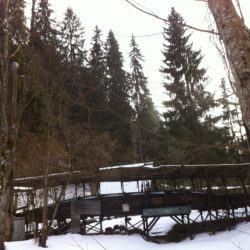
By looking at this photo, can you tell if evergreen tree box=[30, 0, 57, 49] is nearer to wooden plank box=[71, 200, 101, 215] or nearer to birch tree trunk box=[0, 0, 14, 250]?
birch tree trunk box=[0, 0, 14, 250]

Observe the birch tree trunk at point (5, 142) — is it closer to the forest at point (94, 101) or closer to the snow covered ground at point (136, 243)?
the forest at point (94, 101)

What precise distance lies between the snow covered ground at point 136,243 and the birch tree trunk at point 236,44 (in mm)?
12437

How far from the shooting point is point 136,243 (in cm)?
1825

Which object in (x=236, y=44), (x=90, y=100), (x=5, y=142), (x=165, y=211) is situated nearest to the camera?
(x=236, y=44)

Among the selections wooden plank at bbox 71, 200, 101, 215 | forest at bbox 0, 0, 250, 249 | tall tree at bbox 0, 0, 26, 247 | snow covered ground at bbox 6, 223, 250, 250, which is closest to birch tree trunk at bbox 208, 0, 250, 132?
forest at bbox 0, 0, 250, 249

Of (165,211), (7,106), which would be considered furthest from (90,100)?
(165,211)

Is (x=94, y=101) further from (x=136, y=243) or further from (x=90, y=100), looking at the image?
(x=136, y=243)

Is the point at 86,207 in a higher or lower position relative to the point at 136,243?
higher

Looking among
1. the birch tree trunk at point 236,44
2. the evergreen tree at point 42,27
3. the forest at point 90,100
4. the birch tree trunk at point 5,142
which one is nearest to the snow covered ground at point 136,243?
the forest at point 90,100

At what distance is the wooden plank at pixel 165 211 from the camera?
19719 mm

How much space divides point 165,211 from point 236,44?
18.2 meters

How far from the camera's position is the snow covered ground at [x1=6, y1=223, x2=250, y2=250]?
14.8 m

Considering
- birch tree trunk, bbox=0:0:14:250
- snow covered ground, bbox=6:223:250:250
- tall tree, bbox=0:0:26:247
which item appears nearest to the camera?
birch tree trunk, bbox=0:0:14:250

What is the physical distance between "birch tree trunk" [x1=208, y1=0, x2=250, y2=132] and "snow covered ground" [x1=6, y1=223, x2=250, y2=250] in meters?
12.4
